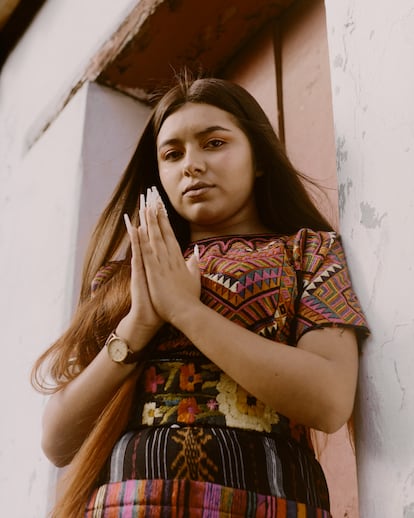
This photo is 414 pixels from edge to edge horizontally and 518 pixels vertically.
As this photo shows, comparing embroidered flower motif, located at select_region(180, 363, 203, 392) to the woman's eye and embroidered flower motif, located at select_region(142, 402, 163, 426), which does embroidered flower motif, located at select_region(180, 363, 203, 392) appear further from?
the woman's eye

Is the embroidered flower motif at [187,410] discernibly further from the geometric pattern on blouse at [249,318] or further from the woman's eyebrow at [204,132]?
the woman's eyebrow at [204,132]

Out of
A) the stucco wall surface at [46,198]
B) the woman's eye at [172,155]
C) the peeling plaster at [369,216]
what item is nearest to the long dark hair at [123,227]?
the woman's eye at [172,155]

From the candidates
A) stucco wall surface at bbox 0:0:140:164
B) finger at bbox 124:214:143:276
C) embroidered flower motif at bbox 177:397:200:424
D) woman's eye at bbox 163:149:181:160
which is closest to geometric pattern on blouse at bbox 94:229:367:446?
embroidered flower motif at bbox 177:397:200:424

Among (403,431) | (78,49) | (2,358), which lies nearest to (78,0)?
(78,49)

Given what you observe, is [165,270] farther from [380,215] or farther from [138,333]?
[380,215]

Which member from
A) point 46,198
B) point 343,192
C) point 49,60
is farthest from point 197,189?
point 49,60

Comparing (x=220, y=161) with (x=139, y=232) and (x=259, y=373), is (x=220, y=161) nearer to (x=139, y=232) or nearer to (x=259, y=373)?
(x=139, y=232)

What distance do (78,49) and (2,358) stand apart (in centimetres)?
107

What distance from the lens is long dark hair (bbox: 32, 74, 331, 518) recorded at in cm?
116

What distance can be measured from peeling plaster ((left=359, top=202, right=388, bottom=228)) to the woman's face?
256mm

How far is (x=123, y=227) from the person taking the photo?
1.53m

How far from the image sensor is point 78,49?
8.20ft

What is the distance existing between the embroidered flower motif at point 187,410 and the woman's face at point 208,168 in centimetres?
37

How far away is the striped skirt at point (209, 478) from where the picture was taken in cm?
99
